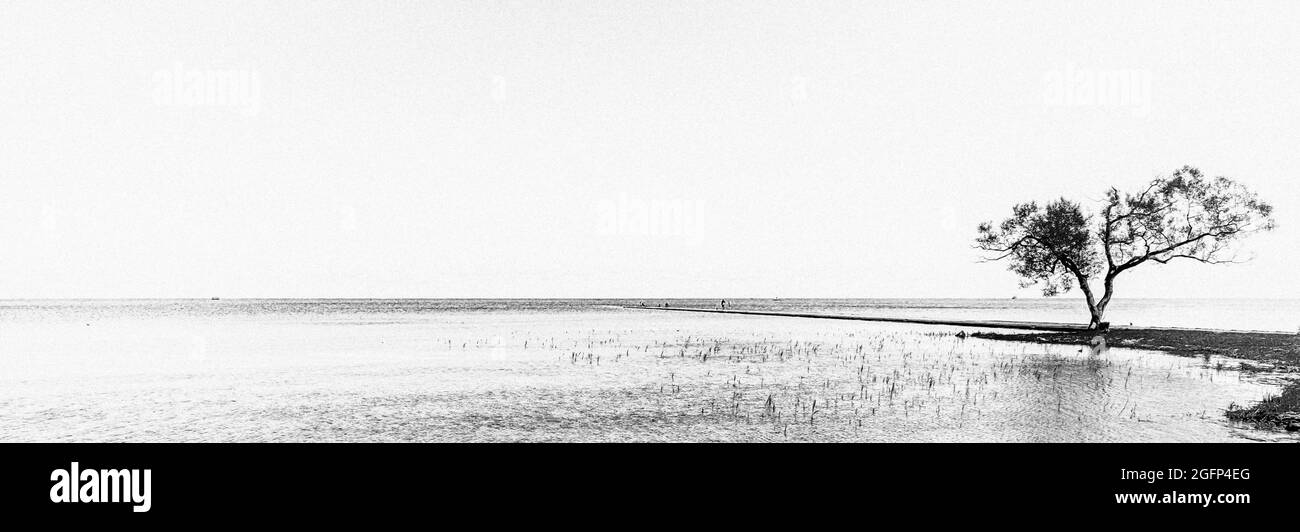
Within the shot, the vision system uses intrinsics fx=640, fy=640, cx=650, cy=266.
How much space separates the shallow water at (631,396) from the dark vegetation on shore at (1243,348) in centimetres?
86

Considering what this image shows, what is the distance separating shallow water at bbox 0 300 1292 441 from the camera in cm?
1608

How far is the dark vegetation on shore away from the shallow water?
0.86m

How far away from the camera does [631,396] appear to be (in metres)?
21.9

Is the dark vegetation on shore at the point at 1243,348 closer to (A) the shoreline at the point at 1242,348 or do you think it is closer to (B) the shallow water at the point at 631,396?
(A) the shoreline at the point at 1242,348

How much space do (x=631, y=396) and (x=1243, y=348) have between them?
110ft
